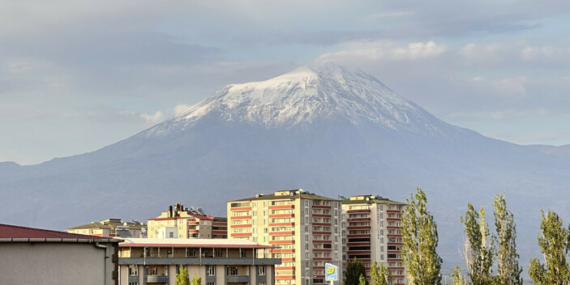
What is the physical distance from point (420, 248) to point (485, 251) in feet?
17.8

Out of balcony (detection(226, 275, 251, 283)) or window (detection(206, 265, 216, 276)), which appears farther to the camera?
window (detection(206, 265, 216, 276))

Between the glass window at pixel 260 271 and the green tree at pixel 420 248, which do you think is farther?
the glass window at pixel 260 271

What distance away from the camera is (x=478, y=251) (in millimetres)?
84500

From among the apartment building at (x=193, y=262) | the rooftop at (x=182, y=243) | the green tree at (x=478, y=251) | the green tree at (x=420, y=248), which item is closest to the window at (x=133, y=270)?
the apartment building at (x=193, y=262)

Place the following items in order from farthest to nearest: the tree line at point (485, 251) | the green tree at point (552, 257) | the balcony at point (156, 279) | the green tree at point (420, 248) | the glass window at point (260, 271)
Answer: the glass window at point (260, 271), the balcony at point (156, 279), the green tree at point (420, 248), the tree line at point (485, 251), the green tree at point (552, 257)

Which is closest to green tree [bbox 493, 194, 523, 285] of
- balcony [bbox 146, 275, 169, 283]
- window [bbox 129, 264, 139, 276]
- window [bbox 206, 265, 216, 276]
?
window [bbox 206, 265, 216, 276]

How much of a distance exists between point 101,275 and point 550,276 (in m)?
58.7

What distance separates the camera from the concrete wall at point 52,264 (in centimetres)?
2633

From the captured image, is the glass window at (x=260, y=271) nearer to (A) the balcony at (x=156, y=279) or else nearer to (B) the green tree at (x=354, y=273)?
(A) the balcony at (x=156, y=279)

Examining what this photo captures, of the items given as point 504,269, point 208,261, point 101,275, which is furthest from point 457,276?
point 101,275

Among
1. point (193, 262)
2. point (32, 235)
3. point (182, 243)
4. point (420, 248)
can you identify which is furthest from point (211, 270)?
point (32, 235)

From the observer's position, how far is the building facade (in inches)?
1037

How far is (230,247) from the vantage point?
12206 centimetres

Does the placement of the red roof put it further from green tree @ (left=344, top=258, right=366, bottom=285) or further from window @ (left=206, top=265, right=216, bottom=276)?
green tree @ (left=344, top=258, right=366, bottom=285)
